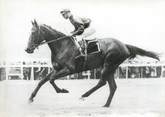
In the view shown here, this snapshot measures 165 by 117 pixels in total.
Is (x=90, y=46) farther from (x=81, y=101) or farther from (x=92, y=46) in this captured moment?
(x=81, y=101)

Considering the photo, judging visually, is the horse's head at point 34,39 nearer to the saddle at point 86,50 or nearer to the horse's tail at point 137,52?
the saddle at point 86,50

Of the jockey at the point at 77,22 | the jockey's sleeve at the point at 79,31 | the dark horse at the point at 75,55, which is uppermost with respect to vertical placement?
the jockey at the point at 77,22

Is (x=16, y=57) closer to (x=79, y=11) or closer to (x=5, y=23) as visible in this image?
(x=5, y=23)

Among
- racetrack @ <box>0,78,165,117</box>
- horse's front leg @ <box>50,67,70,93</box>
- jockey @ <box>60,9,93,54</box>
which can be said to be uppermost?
jockey @ <box>60,9,93,54</box>

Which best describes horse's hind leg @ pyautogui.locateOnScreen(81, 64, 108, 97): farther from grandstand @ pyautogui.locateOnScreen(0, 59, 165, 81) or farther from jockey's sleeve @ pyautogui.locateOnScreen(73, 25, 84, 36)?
jockey's sleeve @ pyautogui.locateOnScreen(73, 25, 84, 36)

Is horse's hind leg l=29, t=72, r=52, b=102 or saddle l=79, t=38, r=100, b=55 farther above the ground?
saddle l=79, t=38, r=100, b=55

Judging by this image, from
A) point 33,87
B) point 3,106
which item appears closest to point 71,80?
point 33,87

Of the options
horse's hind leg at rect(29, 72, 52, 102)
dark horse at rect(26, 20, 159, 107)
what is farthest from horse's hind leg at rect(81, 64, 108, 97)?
horse's hind leg at rect(29, 72, 52, 102)

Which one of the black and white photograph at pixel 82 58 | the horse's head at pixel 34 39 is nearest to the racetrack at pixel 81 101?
the black and white photograph at pixel 82 58
